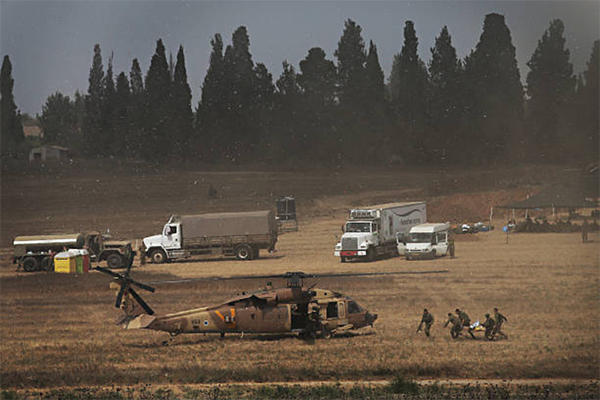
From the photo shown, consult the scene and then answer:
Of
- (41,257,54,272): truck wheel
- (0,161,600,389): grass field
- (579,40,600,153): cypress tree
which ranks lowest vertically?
(0,161,600,389): grass field

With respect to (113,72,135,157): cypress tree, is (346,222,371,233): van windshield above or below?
below

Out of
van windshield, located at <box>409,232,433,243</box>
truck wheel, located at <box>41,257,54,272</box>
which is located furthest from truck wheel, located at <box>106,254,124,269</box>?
van windshield, located at <box>409,232,433,243</box>

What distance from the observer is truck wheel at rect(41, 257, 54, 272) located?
43.5 meters

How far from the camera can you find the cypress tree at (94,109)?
304ft

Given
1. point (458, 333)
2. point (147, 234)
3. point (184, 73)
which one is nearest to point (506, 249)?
point (458, 333)

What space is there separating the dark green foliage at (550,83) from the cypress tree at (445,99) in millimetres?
15357

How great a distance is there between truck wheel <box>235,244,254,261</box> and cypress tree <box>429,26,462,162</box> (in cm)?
3862

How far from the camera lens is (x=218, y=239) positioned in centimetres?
4675

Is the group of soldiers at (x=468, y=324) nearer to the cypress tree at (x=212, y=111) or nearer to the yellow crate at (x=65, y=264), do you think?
the yellow crate at (x=65, y=264)

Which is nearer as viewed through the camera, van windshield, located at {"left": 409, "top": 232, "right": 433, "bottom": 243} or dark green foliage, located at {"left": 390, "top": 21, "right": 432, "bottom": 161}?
van windshield, located at {"left": 409, "top": 232, "right": 433, "bottom": 243}

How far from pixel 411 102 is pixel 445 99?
7420 millimetres

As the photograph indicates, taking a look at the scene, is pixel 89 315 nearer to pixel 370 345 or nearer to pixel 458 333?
pixel 370 345

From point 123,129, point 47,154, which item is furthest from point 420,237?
point 47,154

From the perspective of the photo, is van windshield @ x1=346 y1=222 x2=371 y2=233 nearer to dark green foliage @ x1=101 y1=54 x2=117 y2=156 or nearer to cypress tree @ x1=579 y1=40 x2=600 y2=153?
cypress tree @ x1=579 y1=40 x2=600 y2=153
